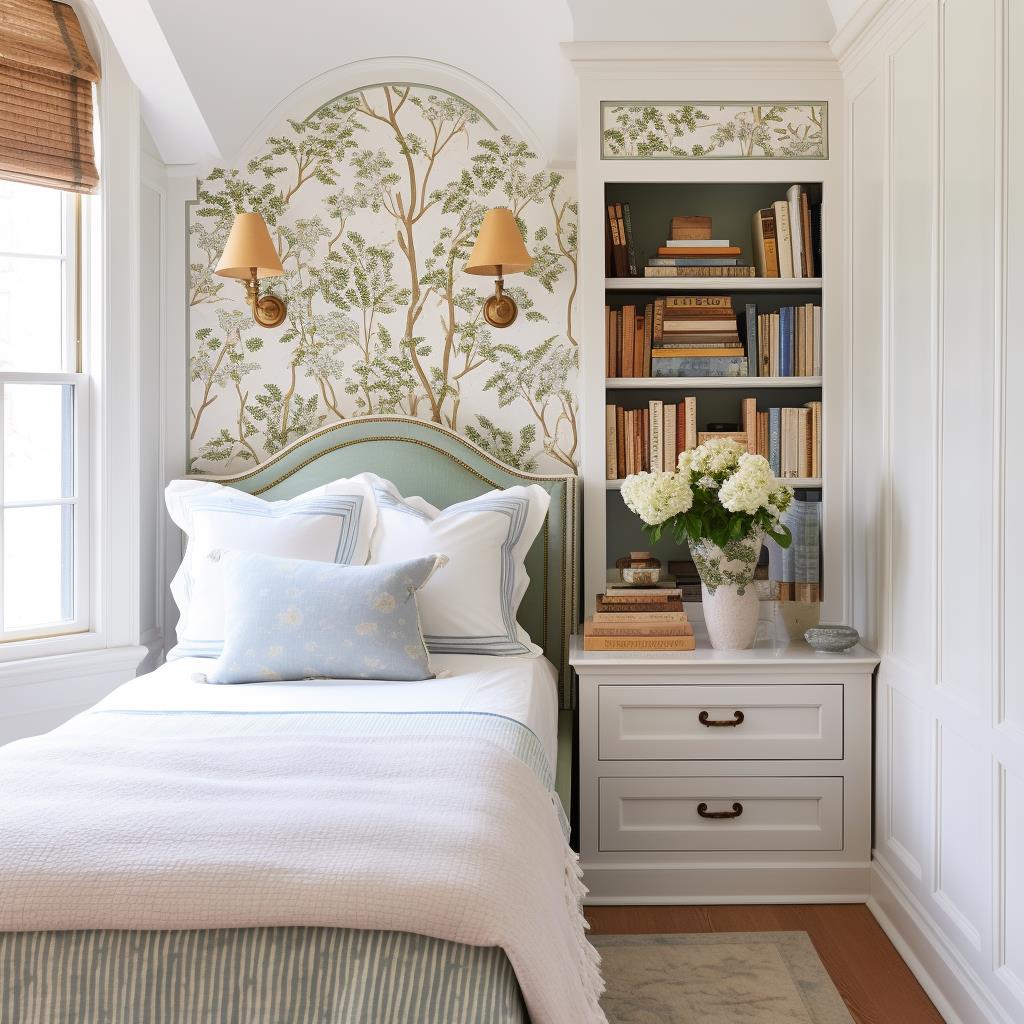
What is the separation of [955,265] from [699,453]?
2.86 feet

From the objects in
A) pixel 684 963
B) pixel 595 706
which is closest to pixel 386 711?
pixel 595 706

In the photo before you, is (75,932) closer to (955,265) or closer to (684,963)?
(684,963)

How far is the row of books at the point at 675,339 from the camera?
3.09 meters

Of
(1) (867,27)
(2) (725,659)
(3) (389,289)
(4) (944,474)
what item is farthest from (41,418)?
(1) (867,27)

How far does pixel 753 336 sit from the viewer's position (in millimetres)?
3092

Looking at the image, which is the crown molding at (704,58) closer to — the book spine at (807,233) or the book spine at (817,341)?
the book spine at (807,233)

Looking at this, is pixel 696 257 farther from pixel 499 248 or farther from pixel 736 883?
pixel 736 883

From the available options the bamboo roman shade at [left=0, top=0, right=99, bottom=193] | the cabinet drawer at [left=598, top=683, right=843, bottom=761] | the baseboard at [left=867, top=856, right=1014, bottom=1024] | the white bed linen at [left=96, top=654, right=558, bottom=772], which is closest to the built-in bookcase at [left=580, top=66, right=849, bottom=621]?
the cabinet drawer at [left=598, top=683, right=843, bottom=761]

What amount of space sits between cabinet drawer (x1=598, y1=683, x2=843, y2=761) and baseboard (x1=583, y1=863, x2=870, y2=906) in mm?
304

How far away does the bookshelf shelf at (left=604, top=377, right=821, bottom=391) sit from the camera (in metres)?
3.04

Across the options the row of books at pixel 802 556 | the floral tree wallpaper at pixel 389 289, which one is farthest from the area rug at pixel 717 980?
the floral tree wallpaper at pixel 389 289

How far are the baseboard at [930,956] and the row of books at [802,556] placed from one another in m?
0.75

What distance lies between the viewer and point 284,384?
3264mm

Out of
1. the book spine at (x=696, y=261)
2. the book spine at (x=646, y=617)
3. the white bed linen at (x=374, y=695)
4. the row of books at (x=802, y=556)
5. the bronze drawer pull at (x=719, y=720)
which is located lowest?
the bronze drawer pull at (x=719, y=720)
